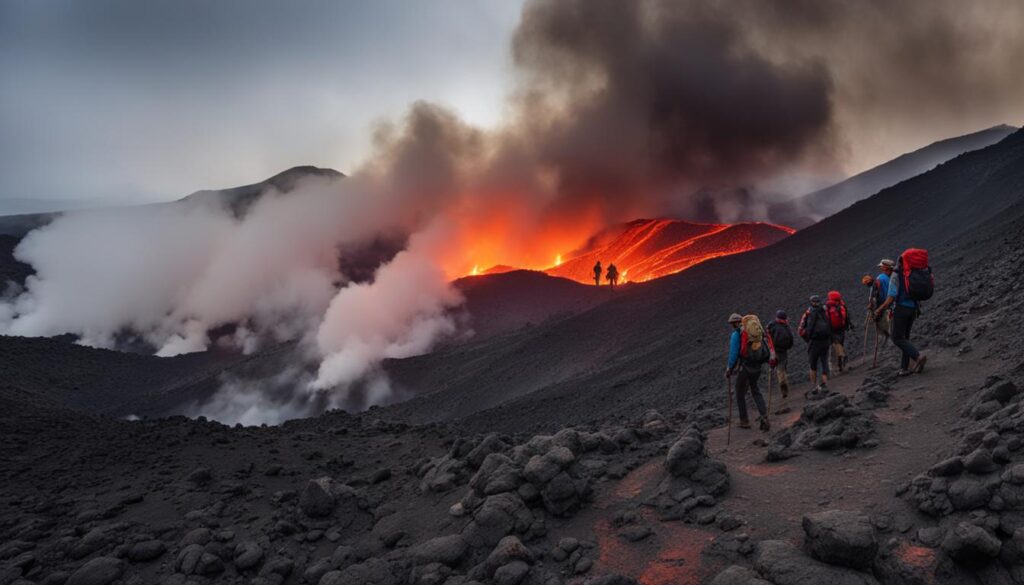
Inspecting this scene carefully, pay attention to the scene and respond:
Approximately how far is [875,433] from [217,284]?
54934 mm

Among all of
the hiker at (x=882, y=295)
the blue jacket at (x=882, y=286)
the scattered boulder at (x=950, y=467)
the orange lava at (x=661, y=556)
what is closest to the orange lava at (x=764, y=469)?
the orange lava at (x=661, y=556)

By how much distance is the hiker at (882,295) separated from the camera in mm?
8961

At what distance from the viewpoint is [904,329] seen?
8.09 metres

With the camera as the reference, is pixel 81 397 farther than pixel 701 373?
Yes

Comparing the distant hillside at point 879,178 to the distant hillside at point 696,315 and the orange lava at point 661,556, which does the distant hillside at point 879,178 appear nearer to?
the distant hillside at point 696,315

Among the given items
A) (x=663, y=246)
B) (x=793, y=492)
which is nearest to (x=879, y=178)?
(x=663, y=246)

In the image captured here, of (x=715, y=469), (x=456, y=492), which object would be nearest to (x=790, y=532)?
(x=715, y=469)

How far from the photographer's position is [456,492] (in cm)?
712

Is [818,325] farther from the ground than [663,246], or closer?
closer

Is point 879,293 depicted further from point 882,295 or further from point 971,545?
point 971,545

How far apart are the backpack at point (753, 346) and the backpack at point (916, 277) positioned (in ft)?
7.03

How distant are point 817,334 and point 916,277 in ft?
6.62

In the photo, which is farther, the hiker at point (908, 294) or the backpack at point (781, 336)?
the backpack at point (781, 336)

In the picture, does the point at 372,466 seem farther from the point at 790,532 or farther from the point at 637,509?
the point at 790,532
